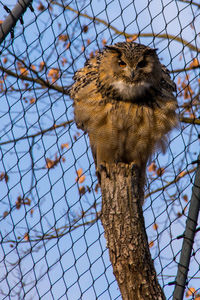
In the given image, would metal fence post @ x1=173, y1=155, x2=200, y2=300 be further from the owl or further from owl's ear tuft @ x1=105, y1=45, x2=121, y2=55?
owl's ear tuft @ x1=105, y1=45, x2=121, y2=55

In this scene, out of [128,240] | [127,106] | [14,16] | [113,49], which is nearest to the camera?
[128,240]

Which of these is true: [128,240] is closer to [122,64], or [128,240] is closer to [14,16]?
[122,64]

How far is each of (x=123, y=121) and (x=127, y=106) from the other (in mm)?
102

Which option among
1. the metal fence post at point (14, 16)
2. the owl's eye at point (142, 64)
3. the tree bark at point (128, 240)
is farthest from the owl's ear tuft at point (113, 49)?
the tree bark at point (128, 240)

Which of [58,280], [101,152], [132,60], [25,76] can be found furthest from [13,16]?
[25,76]

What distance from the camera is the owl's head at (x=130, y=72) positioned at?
2.84 m

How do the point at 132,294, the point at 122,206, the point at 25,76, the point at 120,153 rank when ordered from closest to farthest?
the point at 132,294, the point at 122,206, the point at 120,153, the point at 25,76

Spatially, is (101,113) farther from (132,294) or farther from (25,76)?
(25,76)

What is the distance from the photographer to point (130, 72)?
9.34 feet

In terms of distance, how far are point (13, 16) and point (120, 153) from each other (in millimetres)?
933

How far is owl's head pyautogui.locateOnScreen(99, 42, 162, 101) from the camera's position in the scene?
9.32 ft

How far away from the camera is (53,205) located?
2803 millimetres

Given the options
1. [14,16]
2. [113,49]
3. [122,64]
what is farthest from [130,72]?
[14,16]

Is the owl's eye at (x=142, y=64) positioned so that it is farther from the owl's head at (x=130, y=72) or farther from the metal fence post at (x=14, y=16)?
the metal fence post at (x=14, y=16)
